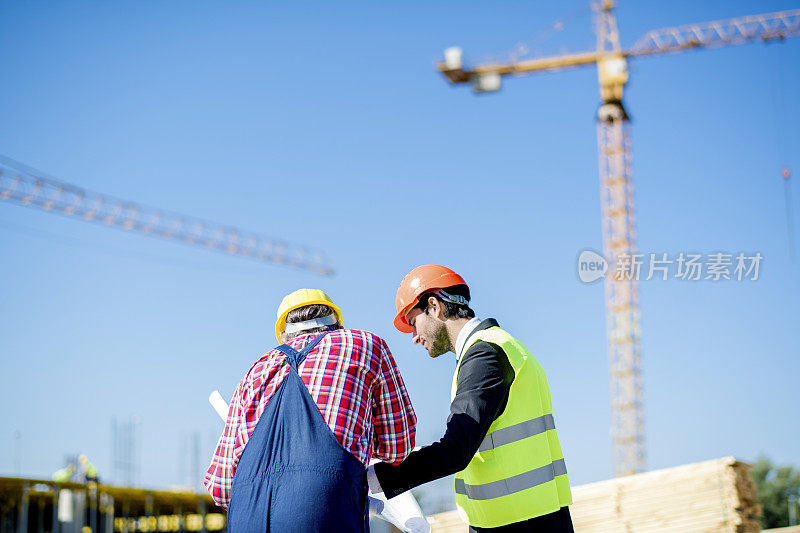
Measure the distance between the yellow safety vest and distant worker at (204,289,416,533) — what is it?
33cm

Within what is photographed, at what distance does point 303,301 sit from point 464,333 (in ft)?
2.19

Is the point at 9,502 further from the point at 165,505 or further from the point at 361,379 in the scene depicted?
the point at 361,379

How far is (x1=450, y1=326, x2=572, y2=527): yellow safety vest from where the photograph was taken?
9.91ft

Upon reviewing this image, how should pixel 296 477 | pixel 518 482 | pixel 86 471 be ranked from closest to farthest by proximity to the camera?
1. pixel 296 477
2. pixel 518 482
3. pixel 86 471

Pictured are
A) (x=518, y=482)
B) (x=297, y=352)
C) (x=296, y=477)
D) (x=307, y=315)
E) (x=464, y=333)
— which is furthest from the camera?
(x=464, y=333)

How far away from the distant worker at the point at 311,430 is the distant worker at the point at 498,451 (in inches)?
5.2

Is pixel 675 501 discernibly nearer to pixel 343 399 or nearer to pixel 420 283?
pixel 420 283

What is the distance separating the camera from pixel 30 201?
4906 centimetres

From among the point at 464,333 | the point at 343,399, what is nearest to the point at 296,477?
the point at 343,399

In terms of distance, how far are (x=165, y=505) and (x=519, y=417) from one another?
2109cm

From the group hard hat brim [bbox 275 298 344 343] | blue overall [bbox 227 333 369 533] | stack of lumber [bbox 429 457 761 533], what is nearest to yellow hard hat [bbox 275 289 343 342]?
hard hat brim [bbox 275 298 344 343]

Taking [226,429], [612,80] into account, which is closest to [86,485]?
[226,429]

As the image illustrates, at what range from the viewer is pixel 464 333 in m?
3.37

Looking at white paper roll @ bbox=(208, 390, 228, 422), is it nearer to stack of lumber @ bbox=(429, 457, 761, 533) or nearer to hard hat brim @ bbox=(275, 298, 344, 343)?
hard hat brim @ bbox=(275, 298, 344, 343)
